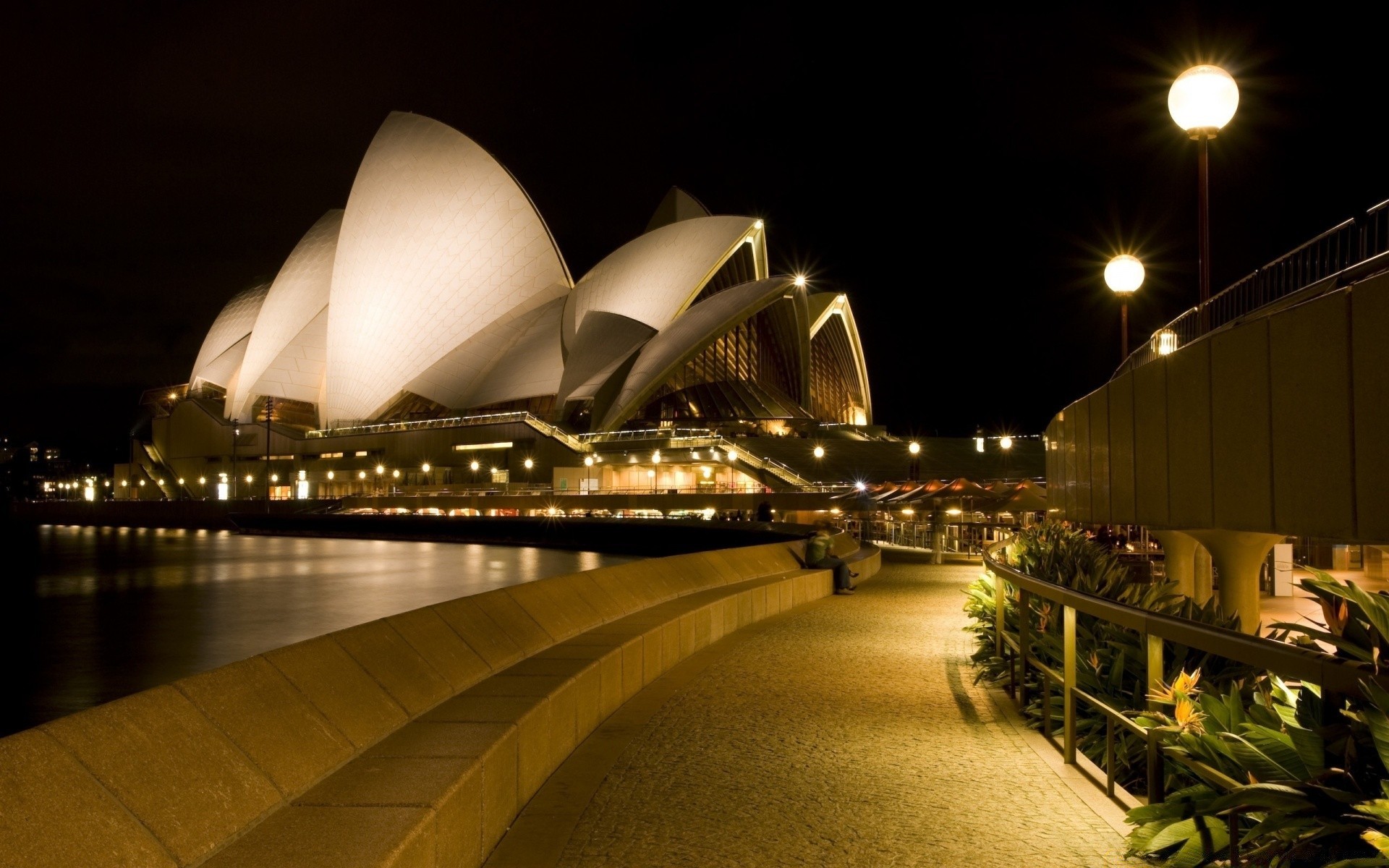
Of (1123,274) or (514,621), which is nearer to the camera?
(514,621)

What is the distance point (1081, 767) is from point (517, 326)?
56403mm

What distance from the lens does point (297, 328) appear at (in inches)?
2594

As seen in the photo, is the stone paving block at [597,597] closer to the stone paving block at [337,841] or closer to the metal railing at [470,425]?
the stone paving block at [337,841]

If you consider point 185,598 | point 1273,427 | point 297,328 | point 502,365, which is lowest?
point 185,598

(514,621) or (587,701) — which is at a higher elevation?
(514,621)

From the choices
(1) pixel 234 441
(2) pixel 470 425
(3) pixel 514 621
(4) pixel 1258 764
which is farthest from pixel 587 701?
(1) pixel 234 441

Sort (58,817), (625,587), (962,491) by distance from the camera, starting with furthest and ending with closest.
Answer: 1. (962,491)
2. (625,587)
3. (58,817)

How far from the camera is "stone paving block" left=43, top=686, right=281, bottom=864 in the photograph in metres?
2.69

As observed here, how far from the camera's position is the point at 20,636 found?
48.6 feet

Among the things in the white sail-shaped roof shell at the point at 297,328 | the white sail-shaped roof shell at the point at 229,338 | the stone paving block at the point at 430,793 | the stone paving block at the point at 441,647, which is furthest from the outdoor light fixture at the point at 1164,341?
the white sail-shaped roof shell at the point at 229,338

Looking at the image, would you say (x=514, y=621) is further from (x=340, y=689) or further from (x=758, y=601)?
(x=758, y=601)

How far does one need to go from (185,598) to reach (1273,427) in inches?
721

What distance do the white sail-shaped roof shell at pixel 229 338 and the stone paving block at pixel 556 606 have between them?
71734 mm

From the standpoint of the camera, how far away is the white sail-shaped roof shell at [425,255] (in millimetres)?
56594
